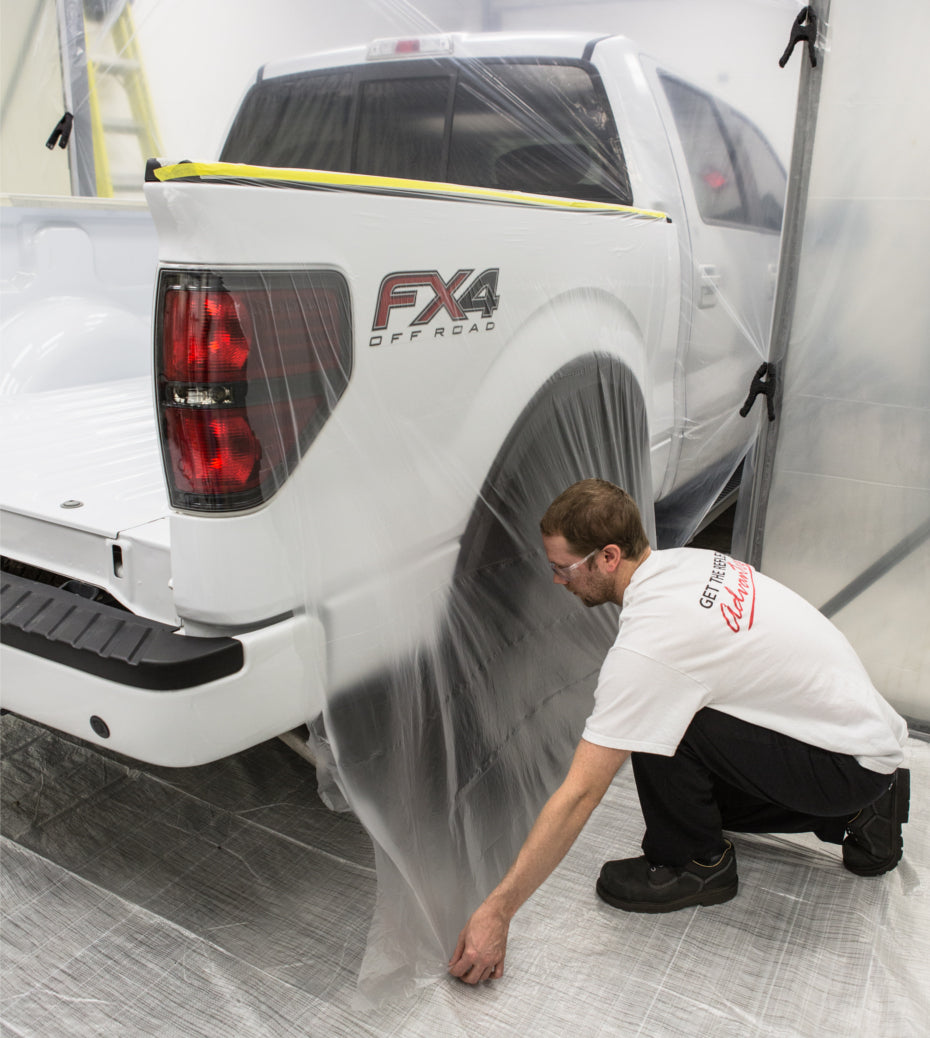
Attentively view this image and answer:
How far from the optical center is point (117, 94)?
8.19 ft

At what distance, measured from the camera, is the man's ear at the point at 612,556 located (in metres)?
1.94

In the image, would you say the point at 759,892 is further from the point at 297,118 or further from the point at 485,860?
the point at 297,118

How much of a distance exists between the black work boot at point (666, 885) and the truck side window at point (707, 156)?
1793 mm

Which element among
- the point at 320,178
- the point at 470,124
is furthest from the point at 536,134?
the point at 320,178

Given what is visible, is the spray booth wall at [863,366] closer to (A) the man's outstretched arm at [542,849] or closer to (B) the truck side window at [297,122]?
(B) the truck side window at [297,122]

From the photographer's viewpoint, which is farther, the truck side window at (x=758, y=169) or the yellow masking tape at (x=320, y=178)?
the truck side window at (x=758, y=169)

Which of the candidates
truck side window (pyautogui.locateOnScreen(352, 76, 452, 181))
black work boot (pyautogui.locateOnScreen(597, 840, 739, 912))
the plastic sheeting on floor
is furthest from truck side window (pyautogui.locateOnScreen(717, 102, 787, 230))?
black work boot (pyautogui.locateOnScreen(597, 840, 739, 912))

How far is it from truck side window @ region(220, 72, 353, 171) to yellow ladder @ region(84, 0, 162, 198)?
27 centimetres

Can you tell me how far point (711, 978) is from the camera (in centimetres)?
187

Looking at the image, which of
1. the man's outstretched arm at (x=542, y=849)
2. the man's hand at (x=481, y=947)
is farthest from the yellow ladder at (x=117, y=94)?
the man's hand at (x=481, y=947)

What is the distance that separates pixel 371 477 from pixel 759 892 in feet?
4.21

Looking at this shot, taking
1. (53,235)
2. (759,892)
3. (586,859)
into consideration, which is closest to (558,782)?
(586,859)

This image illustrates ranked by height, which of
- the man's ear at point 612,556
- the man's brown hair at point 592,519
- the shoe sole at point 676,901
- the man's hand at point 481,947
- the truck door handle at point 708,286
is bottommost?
the shoe sole at point 676,901

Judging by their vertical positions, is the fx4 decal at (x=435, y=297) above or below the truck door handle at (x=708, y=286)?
above
